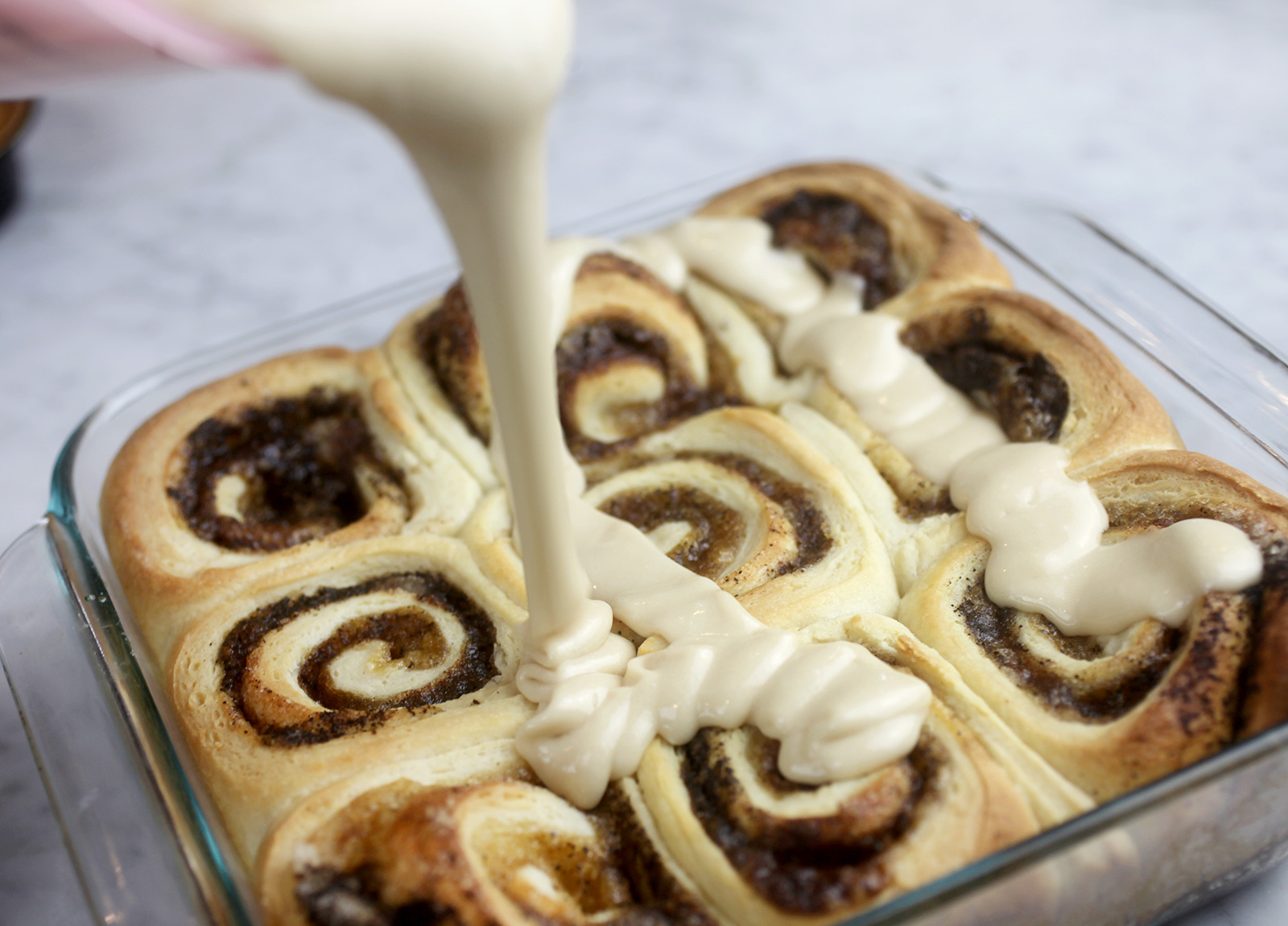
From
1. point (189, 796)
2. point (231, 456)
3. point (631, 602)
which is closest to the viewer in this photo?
point (189, 796)

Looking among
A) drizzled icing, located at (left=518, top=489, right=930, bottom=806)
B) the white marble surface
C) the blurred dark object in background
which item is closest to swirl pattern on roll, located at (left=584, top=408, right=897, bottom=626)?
drizzled icing, located at (left=518, top=489, right=930, bottom=806)

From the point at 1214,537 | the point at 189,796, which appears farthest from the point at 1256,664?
the point at 189,796

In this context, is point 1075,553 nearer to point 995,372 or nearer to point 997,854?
point 995,372

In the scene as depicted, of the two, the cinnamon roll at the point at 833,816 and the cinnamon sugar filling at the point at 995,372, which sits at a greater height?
the cinnamon sugar filling at the point at 995,372

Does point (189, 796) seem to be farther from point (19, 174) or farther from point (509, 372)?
point (19, 174)

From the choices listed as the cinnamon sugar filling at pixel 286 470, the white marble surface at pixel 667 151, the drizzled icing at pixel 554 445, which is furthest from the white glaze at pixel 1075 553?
the white marble surface at pixel 667 151

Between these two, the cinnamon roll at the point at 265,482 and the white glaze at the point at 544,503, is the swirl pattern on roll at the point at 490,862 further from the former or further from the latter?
the cinnamon roll at the point at 265,482

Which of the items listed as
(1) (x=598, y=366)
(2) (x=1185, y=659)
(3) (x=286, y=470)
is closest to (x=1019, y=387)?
(2) (x=1185, y=659)
